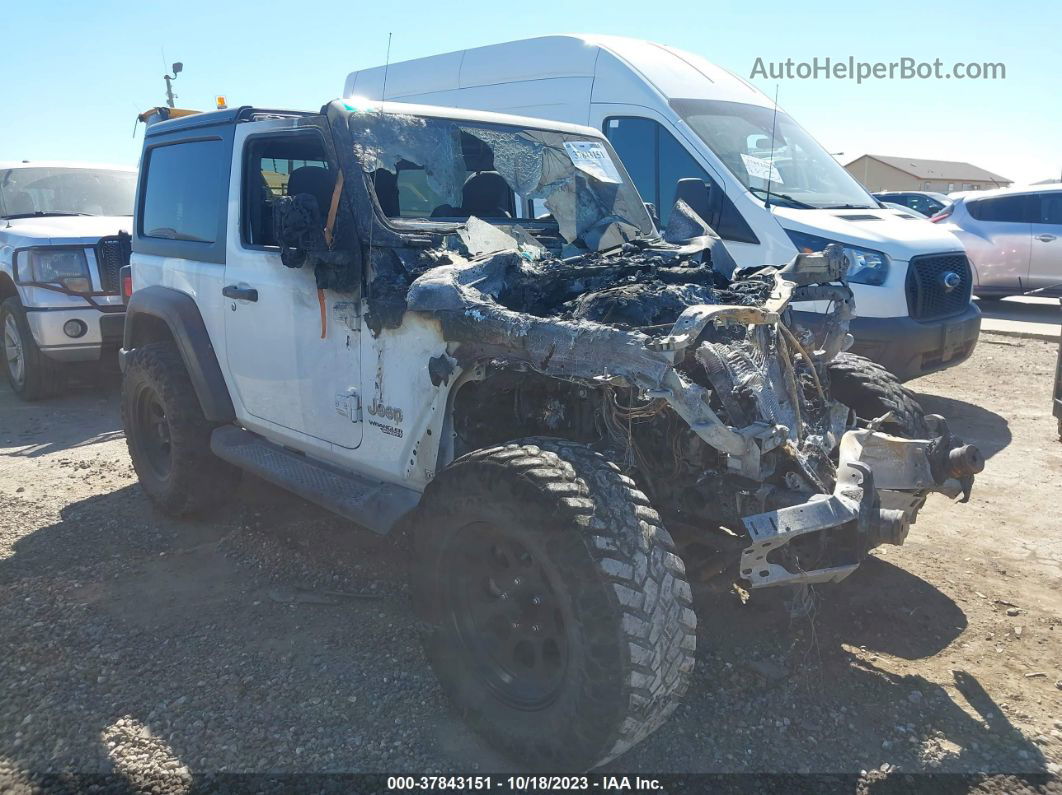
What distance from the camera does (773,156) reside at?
6.52 metres

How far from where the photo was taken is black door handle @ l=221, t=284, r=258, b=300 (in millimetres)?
3893

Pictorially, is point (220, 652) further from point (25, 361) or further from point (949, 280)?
point (949, 280)

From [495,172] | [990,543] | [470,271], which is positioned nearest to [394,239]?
[470,271]

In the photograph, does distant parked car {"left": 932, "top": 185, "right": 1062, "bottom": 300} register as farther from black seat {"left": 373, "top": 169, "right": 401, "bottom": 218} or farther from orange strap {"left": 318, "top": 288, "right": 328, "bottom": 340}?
orange strap {"left": 318, "top": 288, "right": 328, "bottom": 340}

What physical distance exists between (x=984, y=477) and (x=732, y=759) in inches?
132

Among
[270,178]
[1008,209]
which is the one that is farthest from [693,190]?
[1008,209]

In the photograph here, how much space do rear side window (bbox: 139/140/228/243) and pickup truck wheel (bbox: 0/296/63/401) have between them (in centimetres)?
296

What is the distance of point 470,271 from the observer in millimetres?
3123

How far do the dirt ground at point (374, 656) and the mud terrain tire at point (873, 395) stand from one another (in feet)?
2.43

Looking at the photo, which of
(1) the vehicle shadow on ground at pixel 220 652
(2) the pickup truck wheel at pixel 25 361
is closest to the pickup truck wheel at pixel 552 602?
(1) the vehicle shadow on ground at pixel 220 652

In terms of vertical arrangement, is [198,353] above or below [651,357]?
below

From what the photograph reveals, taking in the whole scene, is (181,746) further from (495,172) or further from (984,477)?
(984,477)

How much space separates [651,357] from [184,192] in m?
3.21

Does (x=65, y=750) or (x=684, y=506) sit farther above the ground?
(x=684, y=506)
